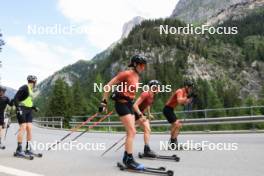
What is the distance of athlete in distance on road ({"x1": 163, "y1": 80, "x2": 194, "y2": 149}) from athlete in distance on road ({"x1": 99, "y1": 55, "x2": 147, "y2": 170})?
294cm

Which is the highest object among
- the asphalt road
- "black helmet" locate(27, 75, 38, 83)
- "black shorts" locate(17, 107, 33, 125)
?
"black helmet" locate(27, 75, 38, 83)

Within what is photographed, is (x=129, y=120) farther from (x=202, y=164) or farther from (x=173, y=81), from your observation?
(x=173, y=81)

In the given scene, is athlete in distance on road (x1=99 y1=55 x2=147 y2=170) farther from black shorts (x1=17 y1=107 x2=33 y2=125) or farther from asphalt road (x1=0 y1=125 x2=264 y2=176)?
black shorts (x1=17 y1=107 x2=33 y2=125)

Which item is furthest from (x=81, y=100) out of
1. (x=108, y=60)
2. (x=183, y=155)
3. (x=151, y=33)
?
(x=151, y=33)

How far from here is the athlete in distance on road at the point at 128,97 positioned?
704 centimetres

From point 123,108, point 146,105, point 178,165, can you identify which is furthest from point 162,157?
point 123,108

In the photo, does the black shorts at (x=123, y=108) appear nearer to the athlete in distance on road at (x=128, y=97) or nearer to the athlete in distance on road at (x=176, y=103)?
the athlete in distance on road at (x=128, y=97)

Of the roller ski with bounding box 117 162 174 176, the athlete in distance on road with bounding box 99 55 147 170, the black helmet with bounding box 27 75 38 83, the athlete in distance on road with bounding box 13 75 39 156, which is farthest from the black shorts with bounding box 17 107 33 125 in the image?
the roller ski with bounding box 117 162 174 176

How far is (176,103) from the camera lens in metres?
10.6

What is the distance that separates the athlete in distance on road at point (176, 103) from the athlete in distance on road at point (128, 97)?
2940mm

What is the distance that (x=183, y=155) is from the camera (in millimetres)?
9406

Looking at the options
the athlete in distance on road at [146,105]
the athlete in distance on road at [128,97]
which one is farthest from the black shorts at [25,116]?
the athlete in distance on road at [128,97]

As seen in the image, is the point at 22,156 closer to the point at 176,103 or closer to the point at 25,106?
the point at 25,106

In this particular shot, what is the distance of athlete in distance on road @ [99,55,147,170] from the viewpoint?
704cm
